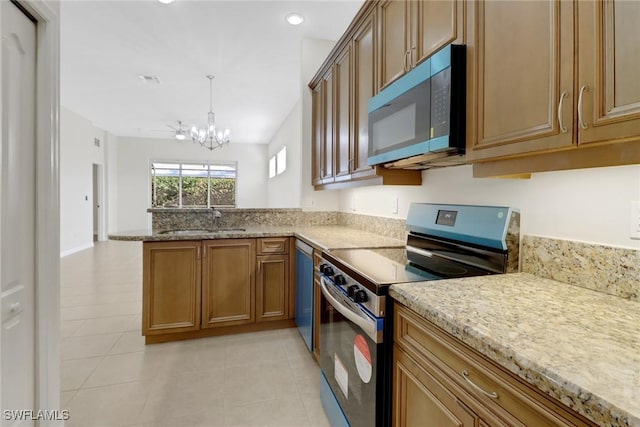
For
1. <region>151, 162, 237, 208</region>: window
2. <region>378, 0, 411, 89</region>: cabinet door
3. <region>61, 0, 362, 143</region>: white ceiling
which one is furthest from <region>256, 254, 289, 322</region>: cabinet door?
<region>151, 162, 237, 208</region>: window

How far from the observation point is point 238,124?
743cm

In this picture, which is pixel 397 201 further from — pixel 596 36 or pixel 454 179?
pixel 596 36

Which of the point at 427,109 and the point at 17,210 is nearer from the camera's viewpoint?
the point at 17,210

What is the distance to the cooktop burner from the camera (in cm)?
125

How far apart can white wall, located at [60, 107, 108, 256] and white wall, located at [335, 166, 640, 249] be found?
722 cm

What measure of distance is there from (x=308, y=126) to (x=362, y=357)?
2679 millimetres

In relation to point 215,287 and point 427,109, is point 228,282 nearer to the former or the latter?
point 215,287

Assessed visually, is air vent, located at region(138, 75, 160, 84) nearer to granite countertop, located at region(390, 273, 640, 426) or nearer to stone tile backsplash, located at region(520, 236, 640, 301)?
granite countertop, located at region(390, 273, 640, 426)

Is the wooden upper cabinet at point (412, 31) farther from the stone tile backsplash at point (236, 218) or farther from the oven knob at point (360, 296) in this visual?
the stone tile backsplash at point (236, 218)

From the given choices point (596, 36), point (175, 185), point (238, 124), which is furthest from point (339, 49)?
point (175, 185)

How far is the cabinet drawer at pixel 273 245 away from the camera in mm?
2725

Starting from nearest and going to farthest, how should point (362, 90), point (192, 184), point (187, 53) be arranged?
point (362, 90) < point (187, 53) < point (192, 184)

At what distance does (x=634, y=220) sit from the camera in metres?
0.98

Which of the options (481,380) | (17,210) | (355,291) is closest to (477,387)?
(481,380)
